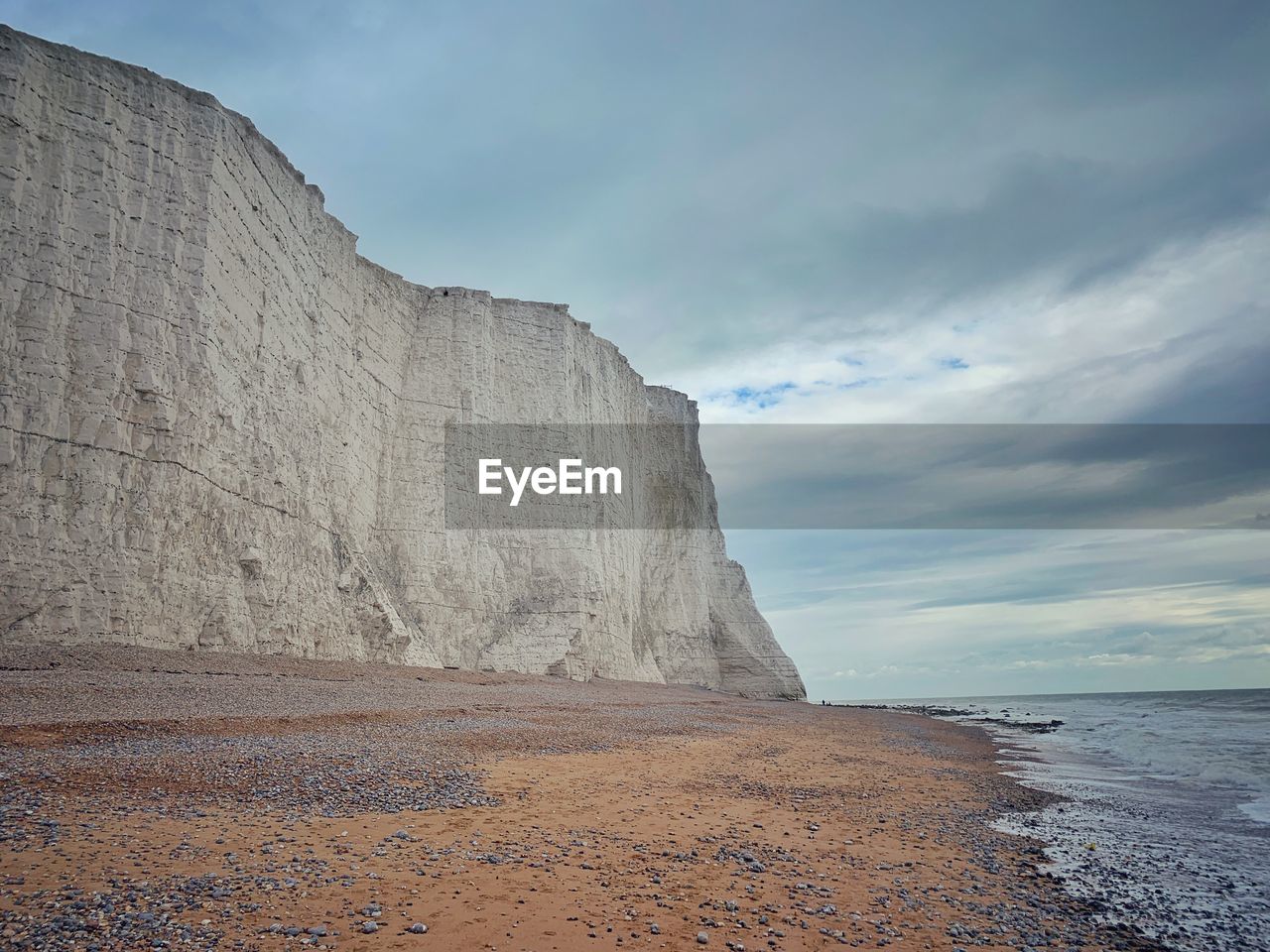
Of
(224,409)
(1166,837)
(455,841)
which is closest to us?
(455,841)

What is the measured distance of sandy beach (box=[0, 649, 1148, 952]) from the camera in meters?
3.96

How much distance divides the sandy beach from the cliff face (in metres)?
4.20

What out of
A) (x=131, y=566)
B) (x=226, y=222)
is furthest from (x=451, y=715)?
(x=226, y=222)

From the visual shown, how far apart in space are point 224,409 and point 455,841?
599 inches

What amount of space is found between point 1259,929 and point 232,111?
22.8 metres

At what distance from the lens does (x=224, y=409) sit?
17.6 m

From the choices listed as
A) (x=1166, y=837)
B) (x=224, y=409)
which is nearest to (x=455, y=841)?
(x=1166, y=837)

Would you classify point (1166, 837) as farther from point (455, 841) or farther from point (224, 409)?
point (224, 409)

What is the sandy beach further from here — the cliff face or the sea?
the cliff face

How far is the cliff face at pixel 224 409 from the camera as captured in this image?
14203mm

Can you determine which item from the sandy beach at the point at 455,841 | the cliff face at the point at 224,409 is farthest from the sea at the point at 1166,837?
the cliff face at the point at 224,409

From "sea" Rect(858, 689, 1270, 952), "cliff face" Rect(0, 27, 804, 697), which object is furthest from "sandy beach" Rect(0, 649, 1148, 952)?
"cliff face" Rect(0, 27, 804, 697)

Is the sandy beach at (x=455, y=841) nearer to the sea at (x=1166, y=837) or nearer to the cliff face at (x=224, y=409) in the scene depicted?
the sea at (x=1166, y=837)

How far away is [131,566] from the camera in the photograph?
14.5 meters
